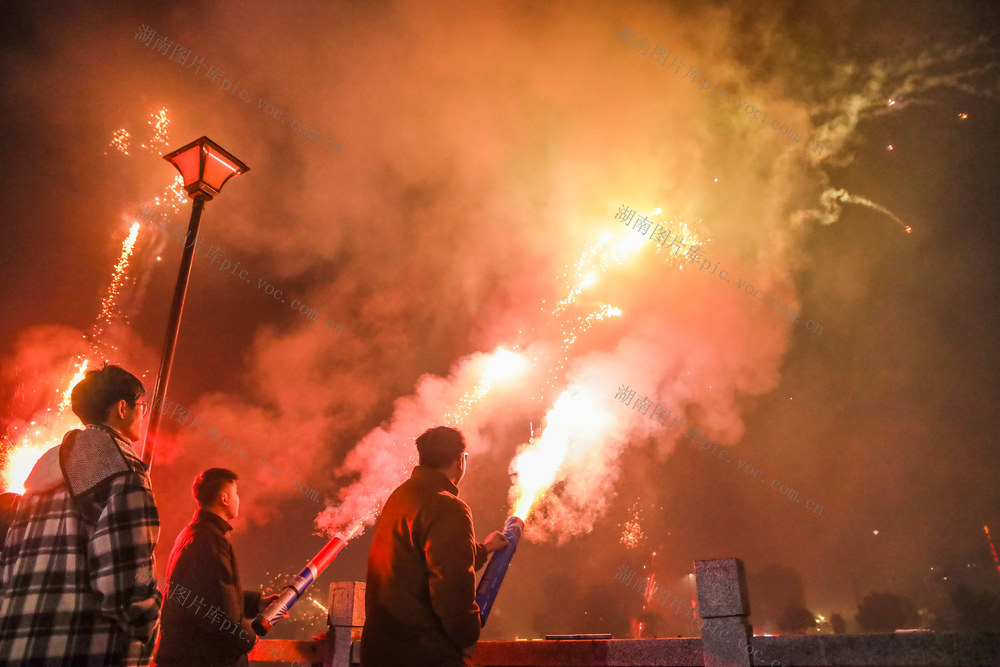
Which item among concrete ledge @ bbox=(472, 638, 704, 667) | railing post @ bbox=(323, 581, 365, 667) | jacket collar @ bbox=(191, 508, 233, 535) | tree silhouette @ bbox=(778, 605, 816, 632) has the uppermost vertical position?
tree silhouette @ bbox=(778, 605, 816, 632)

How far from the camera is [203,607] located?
4.67 metres

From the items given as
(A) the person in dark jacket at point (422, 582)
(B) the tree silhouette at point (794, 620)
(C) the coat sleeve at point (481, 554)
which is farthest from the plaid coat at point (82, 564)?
(B) the tree silhouette at point (794, 620)

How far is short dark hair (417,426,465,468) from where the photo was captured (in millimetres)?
4473

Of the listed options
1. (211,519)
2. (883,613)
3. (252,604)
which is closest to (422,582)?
(211,519)

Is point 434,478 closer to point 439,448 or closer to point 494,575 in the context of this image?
point 439,448

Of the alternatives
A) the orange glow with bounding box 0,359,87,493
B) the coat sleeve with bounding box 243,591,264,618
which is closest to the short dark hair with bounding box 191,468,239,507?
the coat sleeve with bounding box 243,591,264,618

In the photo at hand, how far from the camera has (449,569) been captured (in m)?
3.71

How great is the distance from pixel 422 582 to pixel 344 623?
15.3 ft

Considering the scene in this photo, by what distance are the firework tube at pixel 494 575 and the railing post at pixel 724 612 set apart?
87.7 inches

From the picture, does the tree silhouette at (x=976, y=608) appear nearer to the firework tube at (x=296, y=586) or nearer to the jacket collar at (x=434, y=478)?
the firework tube at (x=296, y=586)

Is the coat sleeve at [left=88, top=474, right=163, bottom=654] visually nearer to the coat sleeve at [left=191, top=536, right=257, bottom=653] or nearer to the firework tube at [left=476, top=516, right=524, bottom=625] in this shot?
the coat sleeve at [left=191, top=536, right=257, bottom=653]

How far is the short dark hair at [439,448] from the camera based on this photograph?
4473 mm

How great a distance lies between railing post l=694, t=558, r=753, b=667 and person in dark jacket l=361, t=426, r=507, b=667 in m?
3.18

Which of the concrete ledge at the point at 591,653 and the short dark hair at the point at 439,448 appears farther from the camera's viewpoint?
the concrete ledge at the point at 591,653
